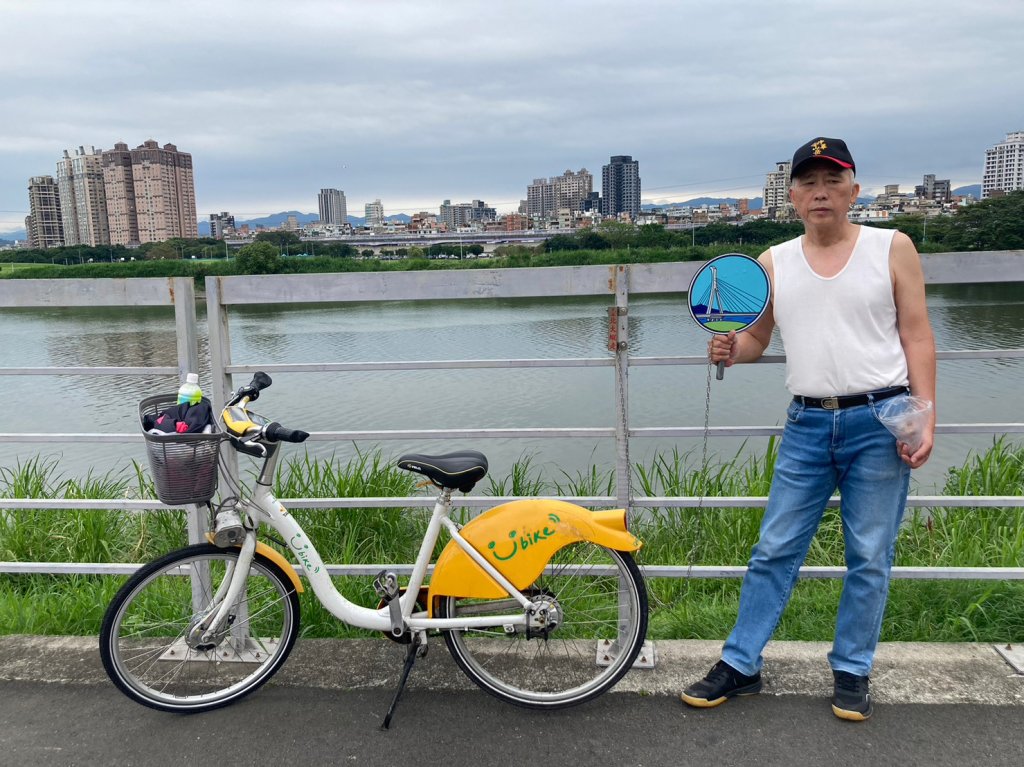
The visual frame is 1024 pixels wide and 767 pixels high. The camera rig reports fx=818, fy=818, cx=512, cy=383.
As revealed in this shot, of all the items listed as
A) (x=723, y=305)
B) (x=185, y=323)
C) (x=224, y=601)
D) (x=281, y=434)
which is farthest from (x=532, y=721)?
(x=185, y=323)

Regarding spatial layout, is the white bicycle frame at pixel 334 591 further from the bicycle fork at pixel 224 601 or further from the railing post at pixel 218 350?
the railing post at pixel 218 350

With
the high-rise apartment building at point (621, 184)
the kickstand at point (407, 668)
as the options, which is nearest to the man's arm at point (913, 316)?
the kickstand at point (407, 668)

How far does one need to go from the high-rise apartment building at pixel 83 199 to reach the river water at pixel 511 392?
149ft

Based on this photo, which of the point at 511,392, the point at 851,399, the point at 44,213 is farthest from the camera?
the point at 44,213

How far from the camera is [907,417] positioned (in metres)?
2.31

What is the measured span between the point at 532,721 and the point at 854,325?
1.55 m

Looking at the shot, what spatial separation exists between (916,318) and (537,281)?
1.20m

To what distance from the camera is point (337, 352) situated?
39.7 ft

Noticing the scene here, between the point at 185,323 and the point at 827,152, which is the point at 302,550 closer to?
the point at 185,323

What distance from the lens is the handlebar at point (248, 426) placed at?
8.14ft

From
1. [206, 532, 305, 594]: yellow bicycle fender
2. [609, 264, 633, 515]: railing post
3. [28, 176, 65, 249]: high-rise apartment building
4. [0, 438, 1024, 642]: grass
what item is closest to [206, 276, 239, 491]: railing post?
[206, 532, 305, 594]: yellow bicycle fender

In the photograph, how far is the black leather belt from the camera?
2.38 metres

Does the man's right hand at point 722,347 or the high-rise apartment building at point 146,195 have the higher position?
the high-rise apartment building at point 146,195

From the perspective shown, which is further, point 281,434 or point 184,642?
point 184,642
